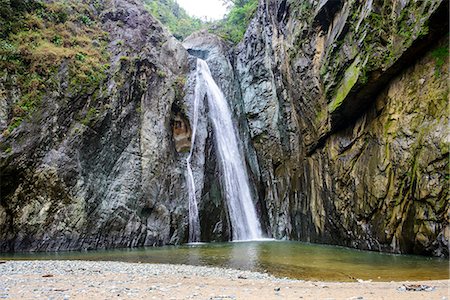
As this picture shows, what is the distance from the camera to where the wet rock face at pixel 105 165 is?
1395 centimetres

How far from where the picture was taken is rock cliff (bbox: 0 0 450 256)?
10.9 m

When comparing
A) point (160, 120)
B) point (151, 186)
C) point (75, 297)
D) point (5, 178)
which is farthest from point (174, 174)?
point (75, 297)

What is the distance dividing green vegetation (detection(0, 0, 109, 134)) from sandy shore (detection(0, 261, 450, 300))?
31.1 feet

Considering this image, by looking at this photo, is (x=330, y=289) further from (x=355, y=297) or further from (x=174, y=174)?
(x=174, y=174)

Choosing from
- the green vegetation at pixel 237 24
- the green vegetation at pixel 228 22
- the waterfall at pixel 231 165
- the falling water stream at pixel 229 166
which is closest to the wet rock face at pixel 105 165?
the falling water stream at pixel 229 166

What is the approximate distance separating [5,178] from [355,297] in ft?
45.3

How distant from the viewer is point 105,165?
54.9 feet

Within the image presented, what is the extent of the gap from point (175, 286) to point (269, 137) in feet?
51.2

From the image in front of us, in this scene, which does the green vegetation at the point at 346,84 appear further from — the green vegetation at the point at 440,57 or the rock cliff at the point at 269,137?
the green vegetation at the point at 440,57

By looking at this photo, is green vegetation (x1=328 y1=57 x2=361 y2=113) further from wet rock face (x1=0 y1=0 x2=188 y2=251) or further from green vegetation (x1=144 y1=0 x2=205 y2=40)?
green vegetation (x1=144 y1=0 x2=205 y2=40)

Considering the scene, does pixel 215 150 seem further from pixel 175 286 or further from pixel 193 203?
pixel 175 286

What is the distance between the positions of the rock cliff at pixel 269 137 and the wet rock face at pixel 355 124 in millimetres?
58

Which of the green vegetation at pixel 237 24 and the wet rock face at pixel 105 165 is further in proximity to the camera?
the green vegetation at pixel 237 24

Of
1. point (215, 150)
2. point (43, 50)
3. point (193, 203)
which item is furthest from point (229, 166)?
point (43, 50)
